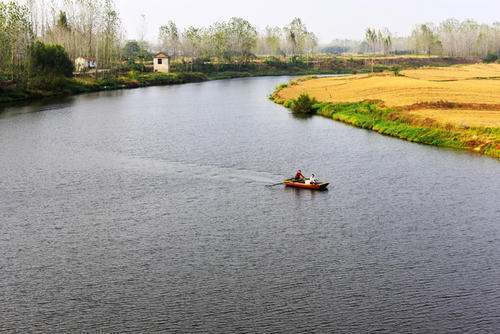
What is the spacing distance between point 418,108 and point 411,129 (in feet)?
40.4

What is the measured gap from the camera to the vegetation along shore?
189 feet

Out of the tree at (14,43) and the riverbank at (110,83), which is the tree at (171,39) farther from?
the tree at (14,43)

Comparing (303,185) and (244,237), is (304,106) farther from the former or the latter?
(244,237)

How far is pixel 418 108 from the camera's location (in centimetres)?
7312

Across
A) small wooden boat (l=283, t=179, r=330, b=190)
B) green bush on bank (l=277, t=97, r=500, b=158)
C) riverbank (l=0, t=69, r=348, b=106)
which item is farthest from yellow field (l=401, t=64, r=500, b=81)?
small wooden boat (l=283, t=179, r=330, b=190)

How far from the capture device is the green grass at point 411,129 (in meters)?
54.9

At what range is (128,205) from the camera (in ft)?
127

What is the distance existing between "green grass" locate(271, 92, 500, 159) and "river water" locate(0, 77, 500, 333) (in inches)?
88.1

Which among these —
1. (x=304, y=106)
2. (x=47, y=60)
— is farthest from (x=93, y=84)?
(x=304, y=106)

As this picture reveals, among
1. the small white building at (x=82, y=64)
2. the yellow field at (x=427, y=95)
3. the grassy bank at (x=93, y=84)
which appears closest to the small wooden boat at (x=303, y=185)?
the yellow field at (x=427, y=95)

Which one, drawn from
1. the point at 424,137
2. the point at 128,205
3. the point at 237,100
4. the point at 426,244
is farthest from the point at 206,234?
the point at 237,100

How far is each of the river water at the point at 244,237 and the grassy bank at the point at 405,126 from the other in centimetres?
237

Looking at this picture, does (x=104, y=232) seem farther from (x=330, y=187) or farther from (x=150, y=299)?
(x=330, y=187)

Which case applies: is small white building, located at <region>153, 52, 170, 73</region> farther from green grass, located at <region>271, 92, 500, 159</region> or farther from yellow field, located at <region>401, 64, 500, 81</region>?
green grass, located at <region>271, 92, 500, 159</region>
